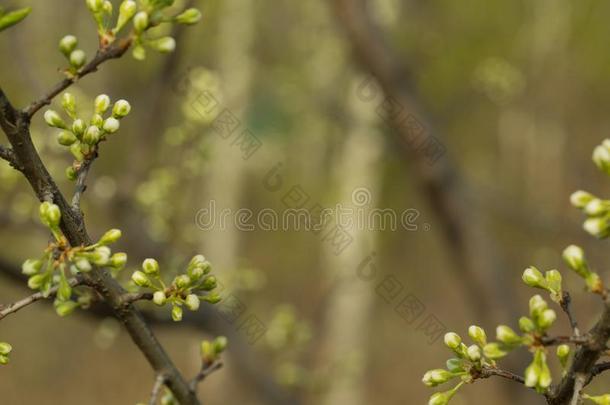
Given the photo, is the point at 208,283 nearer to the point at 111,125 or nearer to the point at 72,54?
the point at 111,125

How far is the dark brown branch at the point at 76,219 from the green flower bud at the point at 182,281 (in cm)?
12

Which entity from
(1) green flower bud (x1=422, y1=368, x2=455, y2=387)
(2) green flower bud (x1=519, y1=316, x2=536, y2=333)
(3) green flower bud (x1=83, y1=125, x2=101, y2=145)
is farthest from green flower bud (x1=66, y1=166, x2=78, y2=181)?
(2) green flower bud (x1=519, y1=316, x2=536, y2=333)

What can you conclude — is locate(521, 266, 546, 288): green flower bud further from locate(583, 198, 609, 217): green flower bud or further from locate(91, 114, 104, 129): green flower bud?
locate(91, 114, 104, 129): green flower bud

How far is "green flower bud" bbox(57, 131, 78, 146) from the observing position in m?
1.42

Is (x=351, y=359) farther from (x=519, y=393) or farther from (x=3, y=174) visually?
(x=3, y=174)

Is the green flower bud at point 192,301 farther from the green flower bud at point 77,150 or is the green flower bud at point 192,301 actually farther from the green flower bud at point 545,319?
the green flower bud at point 545,319

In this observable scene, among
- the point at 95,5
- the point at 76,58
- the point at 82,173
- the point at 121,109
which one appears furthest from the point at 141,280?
the point at 95,5

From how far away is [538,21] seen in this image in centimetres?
1888

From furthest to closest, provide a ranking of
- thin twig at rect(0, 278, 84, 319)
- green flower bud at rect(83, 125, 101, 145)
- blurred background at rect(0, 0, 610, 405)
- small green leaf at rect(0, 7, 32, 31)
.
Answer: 1. blurred background at rect(0, 0, 610, 405)
2. green flower bud at rect(83, 125, 101, 145)
3. thin twig at rect(0, 278, 84, 319)
4. small green leaf at rect(0, 7, 32, 31)

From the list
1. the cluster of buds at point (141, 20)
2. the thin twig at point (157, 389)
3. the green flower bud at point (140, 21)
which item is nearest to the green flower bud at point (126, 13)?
the cluster of buds at point (141, 20)

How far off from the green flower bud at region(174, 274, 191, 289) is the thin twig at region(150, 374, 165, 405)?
0.22m

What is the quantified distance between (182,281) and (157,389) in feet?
0.79

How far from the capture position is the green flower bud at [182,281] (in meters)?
1.39

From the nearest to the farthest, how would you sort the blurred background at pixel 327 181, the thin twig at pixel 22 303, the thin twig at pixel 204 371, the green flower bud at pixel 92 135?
the thin twig at pixel 22 303
the green flower bud at pixel 92 135
the thin twig at pixel 204 371
the blurred background at pixel 327 181
